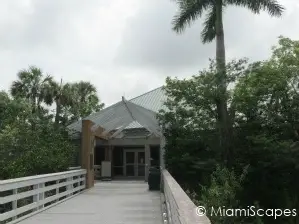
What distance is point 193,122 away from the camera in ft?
76.3

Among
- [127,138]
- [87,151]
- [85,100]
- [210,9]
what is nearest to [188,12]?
[210,9]

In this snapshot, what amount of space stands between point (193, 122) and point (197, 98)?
132cm

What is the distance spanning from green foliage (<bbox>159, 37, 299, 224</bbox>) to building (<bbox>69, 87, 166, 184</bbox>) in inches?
82.3

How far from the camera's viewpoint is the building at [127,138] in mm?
25109

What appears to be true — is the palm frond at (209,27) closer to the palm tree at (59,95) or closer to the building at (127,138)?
the building at (127,138)

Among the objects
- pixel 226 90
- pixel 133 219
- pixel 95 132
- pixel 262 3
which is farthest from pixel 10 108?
pixel 133 219

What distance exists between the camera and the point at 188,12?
77.3ft

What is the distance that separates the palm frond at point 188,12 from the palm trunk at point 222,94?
0.85 m

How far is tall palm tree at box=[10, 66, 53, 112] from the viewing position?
124 feet

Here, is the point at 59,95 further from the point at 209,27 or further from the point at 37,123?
the point at 209,27

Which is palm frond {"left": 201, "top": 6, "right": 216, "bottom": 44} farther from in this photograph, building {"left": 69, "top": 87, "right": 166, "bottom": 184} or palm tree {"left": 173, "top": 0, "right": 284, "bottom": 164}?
building {"left": 69, "top": 87, "right": 166, "bottom": 184}

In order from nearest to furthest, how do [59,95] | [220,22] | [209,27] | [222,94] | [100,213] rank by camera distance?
[100,213], [222,94], [220,22], [209,27], [59,95]

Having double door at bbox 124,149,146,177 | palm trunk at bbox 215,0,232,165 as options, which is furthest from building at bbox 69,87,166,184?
palm trunk at bbox 215,0,232,165

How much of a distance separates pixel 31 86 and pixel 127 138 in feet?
36.2
